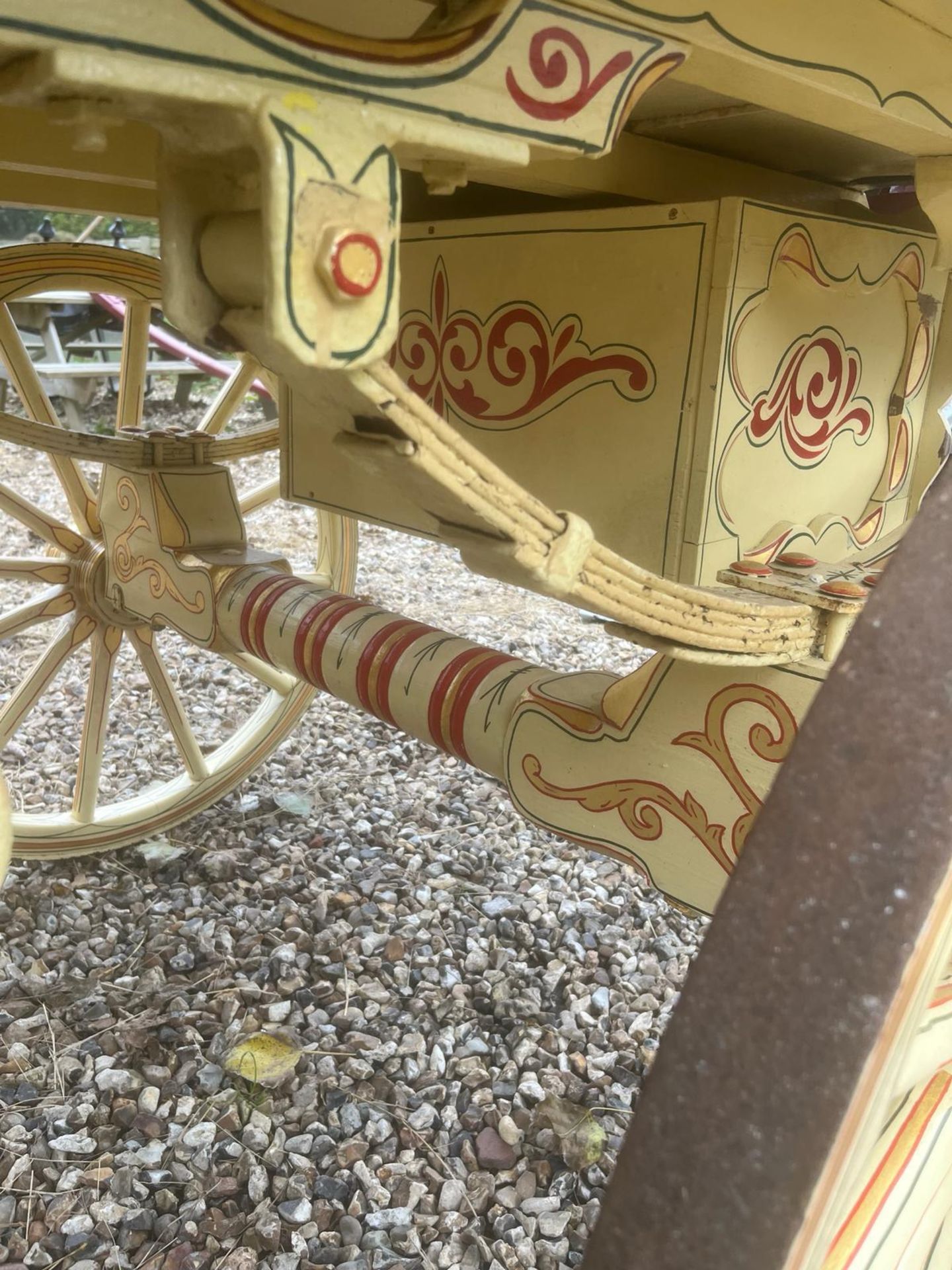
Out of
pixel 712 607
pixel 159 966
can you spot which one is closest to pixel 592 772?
pixel 712 607

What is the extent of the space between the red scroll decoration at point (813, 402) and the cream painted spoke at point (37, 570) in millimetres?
1046

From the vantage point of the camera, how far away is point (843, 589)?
27.1 inches

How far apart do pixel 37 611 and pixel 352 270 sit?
1.18 meters

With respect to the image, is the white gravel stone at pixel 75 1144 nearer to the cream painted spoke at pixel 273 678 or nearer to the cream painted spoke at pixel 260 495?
the cream painted spoke at pixel 273 678

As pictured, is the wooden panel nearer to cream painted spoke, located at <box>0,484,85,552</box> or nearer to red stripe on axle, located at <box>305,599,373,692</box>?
red stripe on axle, located at <box>305,599,373,692</box>

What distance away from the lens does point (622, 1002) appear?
4.33 feet

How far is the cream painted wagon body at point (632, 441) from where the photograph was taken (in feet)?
0.93

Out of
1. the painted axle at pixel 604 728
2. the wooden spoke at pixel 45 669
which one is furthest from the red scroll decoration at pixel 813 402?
the wooden spoke at pixel 45 669

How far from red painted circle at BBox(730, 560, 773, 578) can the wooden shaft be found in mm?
197

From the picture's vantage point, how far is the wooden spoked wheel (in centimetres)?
140

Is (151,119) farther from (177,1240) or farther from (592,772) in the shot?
(177,1240)

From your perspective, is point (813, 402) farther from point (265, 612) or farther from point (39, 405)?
point (39, 405)

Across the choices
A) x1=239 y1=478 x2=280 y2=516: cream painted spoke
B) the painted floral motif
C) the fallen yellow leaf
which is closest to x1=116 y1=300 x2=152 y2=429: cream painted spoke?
x1=239 y1=478 x2=280 y2=516: cream painted spoke

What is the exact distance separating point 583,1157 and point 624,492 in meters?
0.74
